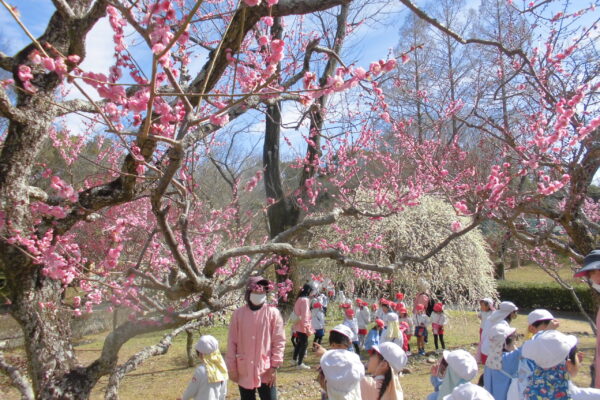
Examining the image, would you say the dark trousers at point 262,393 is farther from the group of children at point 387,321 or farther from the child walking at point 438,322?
the child walking at point 438,322

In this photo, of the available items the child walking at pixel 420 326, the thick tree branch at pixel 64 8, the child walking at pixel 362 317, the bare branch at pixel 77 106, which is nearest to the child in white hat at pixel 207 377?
the bare branch at pixel 77 106

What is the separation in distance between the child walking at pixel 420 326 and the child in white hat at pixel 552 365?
6252 mm

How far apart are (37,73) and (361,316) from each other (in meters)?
7.85

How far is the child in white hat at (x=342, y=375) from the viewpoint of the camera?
2.48m

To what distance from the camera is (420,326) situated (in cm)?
910

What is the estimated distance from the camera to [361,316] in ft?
30.8

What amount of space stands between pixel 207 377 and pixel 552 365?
269 centimetres

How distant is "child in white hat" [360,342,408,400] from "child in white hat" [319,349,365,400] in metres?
0.29

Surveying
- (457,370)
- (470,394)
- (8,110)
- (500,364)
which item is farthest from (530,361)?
(8,110)

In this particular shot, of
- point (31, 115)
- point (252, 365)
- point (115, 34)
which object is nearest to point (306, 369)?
point (252, 365)

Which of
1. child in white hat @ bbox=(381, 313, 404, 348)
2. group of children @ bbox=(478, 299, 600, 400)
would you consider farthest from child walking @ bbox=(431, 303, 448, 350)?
group of children @ bbox=(478, 299, 600, 400)

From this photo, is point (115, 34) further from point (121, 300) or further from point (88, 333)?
point (88, 333)

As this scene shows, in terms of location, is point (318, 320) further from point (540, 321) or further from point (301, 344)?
point (540, 321)

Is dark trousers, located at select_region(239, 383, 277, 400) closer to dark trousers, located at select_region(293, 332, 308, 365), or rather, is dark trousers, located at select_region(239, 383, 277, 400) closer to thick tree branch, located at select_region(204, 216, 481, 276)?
thick tree branch, located at select_region(204, 216, 481, 276)
